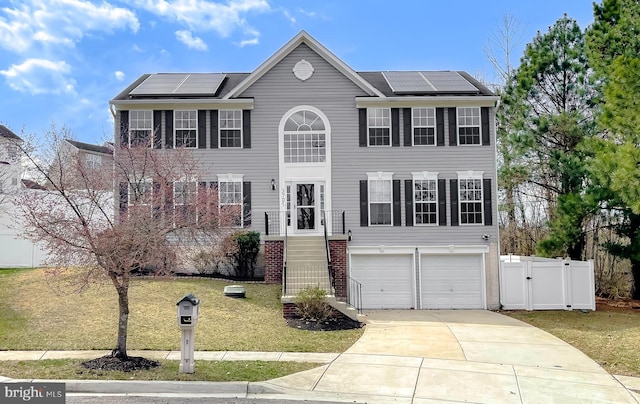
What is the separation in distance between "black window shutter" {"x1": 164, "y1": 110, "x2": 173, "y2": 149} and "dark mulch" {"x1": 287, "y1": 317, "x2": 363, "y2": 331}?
8.44 m

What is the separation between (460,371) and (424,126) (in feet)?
35.3

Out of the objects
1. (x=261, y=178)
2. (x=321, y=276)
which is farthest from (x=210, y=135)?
(x=321, y=276)

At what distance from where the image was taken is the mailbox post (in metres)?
8.05

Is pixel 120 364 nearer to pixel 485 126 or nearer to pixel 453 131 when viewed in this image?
pixel 453 131

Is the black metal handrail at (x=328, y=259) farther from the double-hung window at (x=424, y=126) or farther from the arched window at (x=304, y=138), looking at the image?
the double-hung window at (x=424, y=126)

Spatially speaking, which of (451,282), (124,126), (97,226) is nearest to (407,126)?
(451,282)

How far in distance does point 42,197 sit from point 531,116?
17.2 metres

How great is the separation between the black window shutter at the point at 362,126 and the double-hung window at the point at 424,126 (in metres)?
1.70

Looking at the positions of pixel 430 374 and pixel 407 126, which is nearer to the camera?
pixel 430 374

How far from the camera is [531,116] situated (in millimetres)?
19500

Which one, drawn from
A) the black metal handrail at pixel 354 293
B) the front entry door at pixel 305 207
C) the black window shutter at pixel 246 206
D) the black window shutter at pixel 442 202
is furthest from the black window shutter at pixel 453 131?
the black window shutter at pixel 246 206

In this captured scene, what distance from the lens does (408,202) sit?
691 inches

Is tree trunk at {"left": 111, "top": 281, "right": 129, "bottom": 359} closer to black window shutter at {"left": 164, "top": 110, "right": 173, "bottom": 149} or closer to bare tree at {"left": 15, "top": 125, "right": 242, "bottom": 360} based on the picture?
bare tree at {"left": 15, "top": 125, "right": 242, "bottom": 360}

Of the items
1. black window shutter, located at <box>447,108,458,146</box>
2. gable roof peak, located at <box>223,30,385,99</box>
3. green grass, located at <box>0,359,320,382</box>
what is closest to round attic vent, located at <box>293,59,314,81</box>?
gable roof peak, located at <box>223,30,385,99</box>
